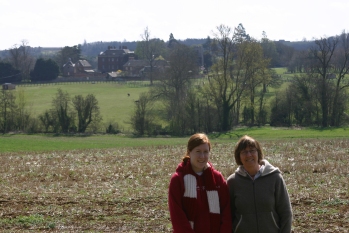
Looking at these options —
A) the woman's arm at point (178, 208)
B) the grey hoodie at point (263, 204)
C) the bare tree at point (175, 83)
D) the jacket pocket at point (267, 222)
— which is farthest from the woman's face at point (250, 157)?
the bare tree at point (175, 83)

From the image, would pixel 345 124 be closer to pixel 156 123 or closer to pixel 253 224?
pixel 156 123

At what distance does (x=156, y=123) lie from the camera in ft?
179

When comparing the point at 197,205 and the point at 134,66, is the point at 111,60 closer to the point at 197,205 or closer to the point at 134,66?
the point at 134,66

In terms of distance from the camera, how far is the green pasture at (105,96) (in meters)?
69.7

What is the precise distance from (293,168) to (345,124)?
123 feet

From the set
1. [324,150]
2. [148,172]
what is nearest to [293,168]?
[148,172]

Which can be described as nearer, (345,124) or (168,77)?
(345,124)

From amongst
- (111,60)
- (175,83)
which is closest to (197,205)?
(175,83)

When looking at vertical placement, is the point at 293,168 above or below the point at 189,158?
below

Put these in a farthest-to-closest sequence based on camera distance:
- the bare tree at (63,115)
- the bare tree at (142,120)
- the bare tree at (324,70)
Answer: the bare tree at (63,115)
the bare tree at (324,70)
the bare tree at (142,120)

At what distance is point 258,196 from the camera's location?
19.1 ft

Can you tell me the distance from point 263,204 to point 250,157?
54 cm

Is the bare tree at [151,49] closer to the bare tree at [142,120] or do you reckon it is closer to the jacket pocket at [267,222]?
the bare tree at [142,120]

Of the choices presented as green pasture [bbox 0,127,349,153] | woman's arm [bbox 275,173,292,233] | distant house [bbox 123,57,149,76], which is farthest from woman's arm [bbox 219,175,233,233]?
distant house [bbox 123,57,149,76]
